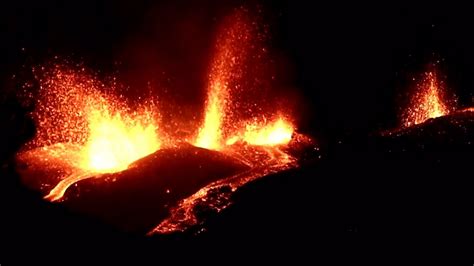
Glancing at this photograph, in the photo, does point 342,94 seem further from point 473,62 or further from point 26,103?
point 26,103

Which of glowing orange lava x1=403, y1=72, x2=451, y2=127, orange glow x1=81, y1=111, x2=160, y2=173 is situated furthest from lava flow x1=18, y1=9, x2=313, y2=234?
glowing orange lava x1=403, y1=72, x2=451, y2=127

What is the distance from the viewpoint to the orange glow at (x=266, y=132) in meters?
19.1

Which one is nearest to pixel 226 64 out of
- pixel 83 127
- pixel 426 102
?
pixel 83 127

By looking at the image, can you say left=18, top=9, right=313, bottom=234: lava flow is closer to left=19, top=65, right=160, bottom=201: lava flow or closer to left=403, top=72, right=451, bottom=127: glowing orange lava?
left=19, top=65, right=160, bottom=201: lava flow

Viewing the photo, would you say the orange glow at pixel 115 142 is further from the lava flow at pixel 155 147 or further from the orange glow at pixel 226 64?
the orange glow at pixel 226 64

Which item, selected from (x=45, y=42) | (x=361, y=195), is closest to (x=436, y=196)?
(x=361, y=195)

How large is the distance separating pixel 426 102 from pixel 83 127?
16106 mm

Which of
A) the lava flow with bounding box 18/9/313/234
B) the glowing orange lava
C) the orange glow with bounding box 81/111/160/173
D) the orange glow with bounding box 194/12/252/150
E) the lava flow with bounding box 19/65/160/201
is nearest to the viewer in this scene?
the lava flow with bounding box 18/9/313/234

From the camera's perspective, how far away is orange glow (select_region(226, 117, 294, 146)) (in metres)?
19.1

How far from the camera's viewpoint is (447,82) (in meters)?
23.6

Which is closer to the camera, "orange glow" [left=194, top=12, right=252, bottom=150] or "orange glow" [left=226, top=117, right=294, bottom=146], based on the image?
"orange glow" [left=226, top=117, right=294, bottom=146]

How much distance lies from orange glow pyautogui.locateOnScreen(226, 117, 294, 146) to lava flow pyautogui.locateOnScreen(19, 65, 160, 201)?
12.9 feet

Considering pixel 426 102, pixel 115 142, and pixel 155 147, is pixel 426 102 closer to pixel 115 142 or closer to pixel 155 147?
pixel 155 147

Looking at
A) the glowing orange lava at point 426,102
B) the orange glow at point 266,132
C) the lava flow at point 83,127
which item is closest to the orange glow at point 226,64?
the orange glow at point 266,132
